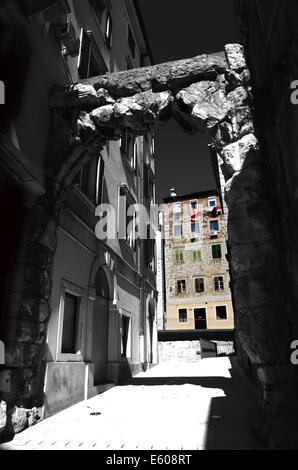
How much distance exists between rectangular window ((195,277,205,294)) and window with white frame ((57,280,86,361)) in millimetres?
22820

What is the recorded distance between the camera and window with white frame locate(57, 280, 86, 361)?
6195 millimetres

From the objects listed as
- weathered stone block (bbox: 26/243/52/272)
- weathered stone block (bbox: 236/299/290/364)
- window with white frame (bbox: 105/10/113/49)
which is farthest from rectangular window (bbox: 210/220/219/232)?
weathered stone block (bbox: 236/299/290/364)

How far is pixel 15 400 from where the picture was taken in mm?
4465

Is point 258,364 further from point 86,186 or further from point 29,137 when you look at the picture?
point 86,186

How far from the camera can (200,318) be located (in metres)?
28.3

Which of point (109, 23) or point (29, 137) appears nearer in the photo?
point (29, 137)

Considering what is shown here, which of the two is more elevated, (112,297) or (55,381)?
(112,297)

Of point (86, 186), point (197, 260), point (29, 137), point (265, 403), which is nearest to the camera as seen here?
point (265, 403)

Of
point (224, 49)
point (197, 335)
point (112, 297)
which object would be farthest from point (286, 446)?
point (197, 335)

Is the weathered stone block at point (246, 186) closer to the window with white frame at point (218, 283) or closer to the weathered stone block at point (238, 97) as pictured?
the weathered stone block at point (238, 97)

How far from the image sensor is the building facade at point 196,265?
28.1 metres

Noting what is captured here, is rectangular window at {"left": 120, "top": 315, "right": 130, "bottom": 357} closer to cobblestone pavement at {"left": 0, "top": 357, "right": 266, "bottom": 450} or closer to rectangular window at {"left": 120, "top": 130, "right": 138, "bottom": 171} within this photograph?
cobblestone pavement at {"left": 0, "top": 357, "right": 266, "bottom": 450}

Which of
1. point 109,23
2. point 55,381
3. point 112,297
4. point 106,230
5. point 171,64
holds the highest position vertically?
point 109,23

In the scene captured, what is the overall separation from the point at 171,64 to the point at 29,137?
2708 mm
